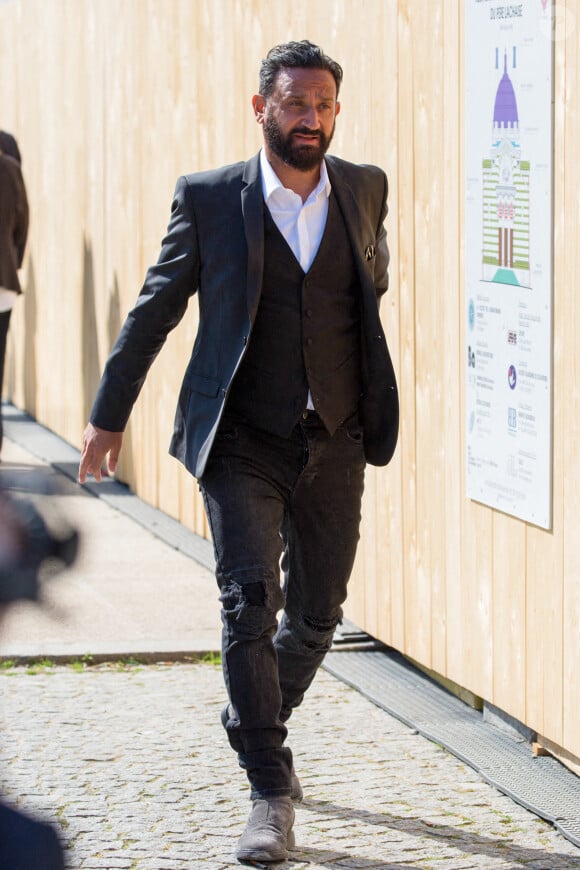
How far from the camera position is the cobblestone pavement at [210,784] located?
176 inches

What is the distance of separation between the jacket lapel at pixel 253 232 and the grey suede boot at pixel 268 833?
1296 millimetres

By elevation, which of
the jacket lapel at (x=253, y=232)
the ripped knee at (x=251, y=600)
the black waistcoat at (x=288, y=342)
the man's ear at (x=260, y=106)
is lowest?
the ripped knee at (x=251, y=600)

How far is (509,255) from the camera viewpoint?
204 inches

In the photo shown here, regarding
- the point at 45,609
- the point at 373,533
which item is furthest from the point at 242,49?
the point at 45,609

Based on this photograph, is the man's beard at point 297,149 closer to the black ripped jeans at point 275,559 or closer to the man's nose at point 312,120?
the man's nose at point 312,120

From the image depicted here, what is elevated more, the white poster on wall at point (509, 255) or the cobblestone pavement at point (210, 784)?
the white poster on wall at point (509, 255)

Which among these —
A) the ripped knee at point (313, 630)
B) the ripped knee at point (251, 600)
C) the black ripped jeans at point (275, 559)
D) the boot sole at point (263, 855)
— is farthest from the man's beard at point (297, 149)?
the boot sole at point (263, 855)

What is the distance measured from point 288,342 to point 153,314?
0.39 m

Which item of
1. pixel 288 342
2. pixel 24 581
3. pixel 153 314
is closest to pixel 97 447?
pixel 153 314

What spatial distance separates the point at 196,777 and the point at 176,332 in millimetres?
4169

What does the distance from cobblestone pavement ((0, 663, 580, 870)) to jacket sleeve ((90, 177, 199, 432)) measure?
44.5 inches

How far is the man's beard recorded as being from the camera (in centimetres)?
450

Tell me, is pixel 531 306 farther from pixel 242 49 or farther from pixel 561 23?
pixel 242 49

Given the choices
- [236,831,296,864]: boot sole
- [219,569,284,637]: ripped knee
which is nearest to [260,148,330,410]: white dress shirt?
[219,569,284,637]: ripped knee
